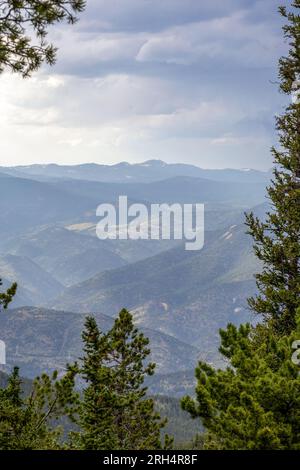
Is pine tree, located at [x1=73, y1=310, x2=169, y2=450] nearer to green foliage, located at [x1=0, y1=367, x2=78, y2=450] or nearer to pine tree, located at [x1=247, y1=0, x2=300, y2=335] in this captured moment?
green foliage, located at [x1=0, y1=367, x2=78, y2=450]

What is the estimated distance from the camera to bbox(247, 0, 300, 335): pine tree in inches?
1152

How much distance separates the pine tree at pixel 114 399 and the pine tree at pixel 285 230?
290 inches

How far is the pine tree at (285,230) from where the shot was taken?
29.3 metres

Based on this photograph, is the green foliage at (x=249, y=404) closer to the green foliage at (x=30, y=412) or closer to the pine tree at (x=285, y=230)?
the green foliage at (x=30, y=412)

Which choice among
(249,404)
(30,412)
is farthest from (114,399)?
(249,404)

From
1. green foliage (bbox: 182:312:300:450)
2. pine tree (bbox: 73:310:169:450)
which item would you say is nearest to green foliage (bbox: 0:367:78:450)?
pine tree (bbox: 73:310:169:450)

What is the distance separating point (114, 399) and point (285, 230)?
45.6 feet

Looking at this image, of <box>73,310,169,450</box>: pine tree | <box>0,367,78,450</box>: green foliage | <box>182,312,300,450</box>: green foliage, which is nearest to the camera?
<box>182,312,300,450</box>: green foliage

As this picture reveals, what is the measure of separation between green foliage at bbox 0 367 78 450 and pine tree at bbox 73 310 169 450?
0.99 metres

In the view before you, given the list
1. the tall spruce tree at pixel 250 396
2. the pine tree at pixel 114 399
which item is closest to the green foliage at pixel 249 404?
the tall spruce tree at pixel 250 396

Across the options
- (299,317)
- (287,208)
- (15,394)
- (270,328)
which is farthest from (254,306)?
(15,394)

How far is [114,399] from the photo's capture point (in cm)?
2253
